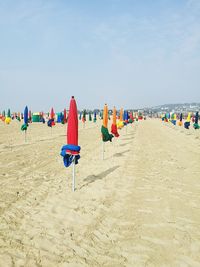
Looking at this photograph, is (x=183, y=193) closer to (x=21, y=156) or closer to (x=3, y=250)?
(x=3, y=250)

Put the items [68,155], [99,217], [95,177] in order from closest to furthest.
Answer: [99,217] → [68,155] → [95,177]

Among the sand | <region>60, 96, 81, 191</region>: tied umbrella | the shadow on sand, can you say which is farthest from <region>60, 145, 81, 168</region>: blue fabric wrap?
the shadow on sand

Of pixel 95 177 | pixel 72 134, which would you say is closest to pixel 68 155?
pixel 72 134

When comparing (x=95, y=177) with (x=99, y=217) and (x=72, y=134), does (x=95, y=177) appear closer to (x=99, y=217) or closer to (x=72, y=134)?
(x=72, y=134)

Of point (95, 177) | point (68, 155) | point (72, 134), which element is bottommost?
point (95, 177)

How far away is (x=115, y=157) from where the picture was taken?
44.0 ft

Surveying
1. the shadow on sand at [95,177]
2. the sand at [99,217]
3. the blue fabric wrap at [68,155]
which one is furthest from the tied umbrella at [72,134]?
the shadow on sand at [95,177]

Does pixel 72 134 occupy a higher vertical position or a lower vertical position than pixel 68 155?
higher

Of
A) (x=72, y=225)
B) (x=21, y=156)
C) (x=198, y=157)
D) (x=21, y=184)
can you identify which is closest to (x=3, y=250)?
(x=72, y=225)

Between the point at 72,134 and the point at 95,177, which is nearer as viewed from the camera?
the point at 72,134

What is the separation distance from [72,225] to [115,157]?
843 cm

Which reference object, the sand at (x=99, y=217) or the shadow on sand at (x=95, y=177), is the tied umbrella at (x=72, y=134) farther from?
the shadow on sand at (x=95, y=177)

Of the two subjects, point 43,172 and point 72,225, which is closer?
point 72,225

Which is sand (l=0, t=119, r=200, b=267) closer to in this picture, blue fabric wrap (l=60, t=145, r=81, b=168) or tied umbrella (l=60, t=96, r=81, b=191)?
blue fabric wrap (l=60, t=145, r=81, b=168)
